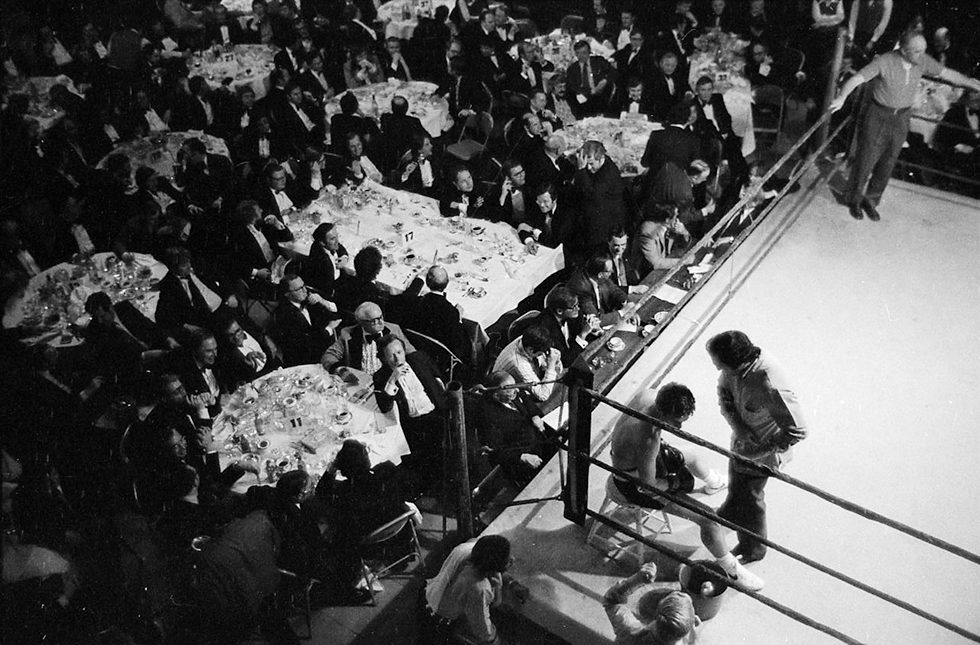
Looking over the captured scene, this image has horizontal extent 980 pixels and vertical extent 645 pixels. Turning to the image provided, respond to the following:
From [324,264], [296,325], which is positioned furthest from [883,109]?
[296,325]

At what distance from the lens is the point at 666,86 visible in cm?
880

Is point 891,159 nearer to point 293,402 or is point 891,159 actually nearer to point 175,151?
point 293,402

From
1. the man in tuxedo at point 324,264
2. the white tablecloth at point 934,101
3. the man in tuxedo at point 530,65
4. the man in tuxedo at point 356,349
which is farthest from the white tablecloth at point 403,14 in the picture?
the man in tuxedo at point 356,349

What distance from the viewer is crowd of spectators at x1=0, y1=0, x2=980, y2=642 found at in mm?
4480

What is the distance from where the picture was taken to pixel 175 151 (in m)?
7.84

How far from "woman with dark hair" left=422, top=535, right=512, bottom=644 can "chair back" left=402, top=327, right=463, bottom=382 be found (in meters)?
1.95

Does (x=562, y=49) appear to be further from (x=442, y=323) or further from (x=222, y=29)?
(x=442, y=323)

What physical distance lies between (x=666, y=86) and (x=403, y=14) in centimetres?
424

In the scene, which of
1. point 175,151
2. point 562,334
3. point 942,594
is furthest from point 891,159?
point 175,151

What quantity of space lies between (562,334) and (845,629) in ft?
8.83

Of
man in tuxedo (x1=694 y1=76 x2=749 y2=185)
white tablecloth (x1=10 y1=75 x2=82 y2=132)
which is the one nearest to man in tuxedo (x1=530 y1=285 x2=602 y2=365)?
man in tuxedo (x1=694 y1=76 x2=749 y2=185)

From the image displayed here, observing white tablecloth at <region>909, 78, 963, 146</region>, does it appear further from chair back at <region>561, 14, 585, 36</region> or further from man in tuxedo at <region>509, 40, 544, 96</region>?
chair back at <region>561, 14, 585, 36</region>

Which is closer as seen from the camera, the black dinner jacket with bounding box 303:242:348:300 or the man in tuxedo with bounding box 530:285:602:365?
the man in tuxedo with bounding box 530:285:602:365

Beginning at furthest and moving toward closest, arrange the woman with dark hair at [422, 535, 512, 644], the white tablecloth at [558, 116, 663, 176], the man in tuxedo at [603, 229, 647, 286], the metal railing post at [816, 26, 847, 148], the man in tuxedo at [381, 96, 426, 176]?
the man in tuxedo at [381, 96, 426, 176]
the white tablecloth at [558, 116, 663, 176]
the metal railing post at [816, 26, 847, 148]
the man in tuxedo at [603, 229, 647, 286]
the woman with dark hair at [422, 535, 512, 644]
